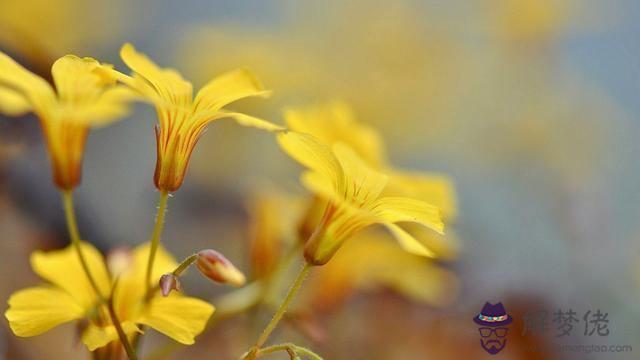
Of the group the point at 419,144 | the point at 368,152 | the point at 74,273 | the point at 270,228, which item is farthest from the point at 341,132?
the point at 419,144

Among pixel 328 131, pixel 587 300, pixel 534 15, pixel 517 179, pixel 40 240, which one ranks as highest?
pixel 534 15

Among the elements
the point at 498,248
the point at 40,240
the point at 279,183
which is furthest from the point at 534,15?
the point at 40,240

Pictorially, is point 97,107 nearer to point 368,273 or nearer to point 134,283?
point 134,283

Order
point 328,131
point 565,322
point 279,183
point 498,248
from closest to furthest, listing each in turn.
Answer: point 328,131, point 565,322, point 498,248, point 279,183

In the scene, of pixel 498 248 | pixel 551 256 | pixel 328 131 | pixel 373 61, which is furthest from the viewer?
pixel 373 61

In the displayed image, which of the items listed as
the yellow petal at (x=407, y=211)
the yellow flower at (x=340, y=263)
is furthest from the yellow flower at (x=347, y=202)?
the yellow flower at (x=340, y=263)

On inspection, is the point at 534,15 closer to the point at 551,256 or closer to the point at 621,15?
the point at 621,15
